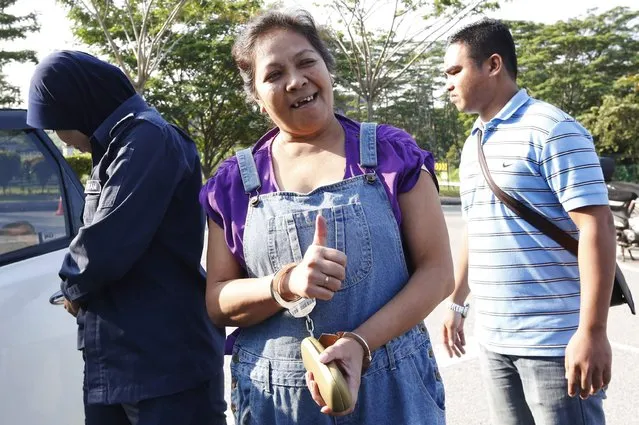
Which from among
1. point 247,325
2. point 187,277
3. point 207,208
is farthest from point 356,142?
point 187,277

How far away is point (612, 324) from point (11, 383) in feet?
15.6

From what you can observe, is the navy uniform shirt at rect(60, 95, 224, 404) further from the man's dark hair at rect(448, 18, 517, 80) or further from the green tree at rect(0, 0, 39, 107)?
the green tree at rect(0, 0, 39, 107)

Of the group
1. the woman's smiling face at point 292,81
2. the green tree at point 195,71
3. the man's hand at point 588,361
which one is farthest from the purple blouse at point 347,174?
the green tree at point 195,71

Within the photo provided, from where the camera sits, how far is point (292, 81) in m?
1.56

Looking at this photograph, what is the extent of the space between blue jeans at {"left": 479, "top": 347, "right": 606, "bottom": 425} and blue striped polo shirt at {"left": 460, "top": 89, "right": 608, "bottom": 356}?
1.8 inches

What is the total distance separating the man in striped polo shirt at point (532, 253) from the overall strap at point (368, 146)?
2.09 feet

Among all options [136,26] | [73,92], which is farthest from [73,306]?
[136,26]

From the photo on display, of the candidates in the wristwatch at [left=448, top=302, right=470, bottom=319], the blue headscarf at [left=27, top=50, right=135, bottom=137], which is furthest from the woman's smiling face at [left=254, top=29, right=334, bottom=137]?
the wristwatch at [left=448, top=302, right=470, bottom=319]

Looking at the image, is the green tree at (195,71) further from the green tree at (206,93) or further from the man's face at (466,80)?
the man's face at (466,80)

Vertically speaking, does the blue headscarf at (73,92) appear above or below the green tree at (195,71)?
below

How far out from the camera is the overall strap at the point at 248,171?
157 centimetres

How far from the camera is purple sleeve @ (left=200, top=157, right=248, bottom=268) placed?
62.5 inches

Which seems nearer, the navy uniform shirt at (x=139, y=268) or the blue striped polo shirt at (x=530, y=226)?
the navy uniform shirt at (x=139, y=268)

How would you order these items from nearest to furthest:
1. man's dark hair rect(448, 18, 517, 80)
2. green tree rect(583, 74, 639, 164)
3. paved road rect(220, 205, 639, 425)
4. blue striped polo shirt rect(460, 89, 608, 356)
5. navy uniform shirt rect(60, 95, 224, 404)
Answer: navy uniform shirt rect(60, 95, 224, 404)
blue striped polo shirt rect(460, 89, 608, 356)
man's dark hair rect(448, 18, 517, 80)
paved road rect(220, 205, 639, 425)
green tree rect(583, 74, 639, 164)
